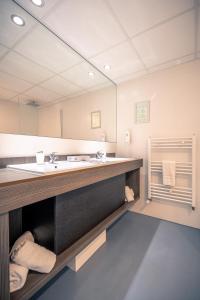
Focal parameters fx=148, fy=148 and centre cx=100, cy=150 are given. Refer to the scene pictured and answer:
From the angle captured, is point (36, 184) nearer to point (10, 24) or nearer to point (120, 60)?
point (10, 24)

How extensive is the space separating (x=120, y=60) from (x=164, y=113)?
85cm

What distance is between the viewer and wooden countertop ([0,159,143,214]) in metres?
0.60

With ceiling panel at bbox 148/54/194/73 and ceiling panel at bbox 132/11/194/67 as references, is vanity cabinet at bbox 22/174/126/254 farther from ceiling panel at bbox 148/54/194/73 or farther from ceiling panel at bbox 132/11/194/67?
ceiling panel at bbox 148/54/194/73

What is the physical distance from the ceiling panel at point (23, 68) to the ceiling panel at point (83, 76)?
269mm

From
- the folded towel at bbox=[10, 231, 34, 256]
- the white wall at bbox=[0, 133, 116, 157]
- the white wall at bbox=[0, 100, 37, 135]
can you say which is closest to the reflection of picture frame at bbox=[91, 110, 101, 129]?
the white wall at bbox=[0, 133, 116, 157]

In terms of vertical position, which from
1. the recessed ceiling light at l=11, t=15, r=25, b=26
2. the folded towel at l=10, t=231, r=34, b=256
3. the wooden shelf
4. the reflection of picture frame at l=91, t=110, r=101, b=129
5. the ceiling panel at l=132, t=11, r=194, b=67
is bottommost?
the wooden shelf

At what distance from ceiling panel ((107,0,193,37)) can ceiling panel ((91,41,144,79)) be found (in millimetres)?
231

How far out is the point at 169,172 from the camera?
182cm

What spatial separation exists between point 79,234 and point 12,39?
1600mm

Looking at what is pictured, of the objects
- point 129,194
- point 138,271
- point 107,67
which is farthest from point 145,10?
point 138,271

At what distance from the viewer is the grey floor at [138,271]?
0.97 meters

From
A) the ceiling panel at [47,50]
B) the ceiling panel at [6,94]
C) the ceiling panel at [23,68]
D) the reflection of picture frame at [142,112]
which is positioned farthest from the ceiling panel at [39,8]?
the reflection of picture frame at [142,112]

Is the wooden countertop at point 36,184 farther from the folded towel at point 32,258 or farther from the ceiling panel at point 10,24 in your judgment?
the ceiling panel at point 10,24

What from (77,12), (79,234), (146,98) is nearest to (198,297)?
(79,234)
